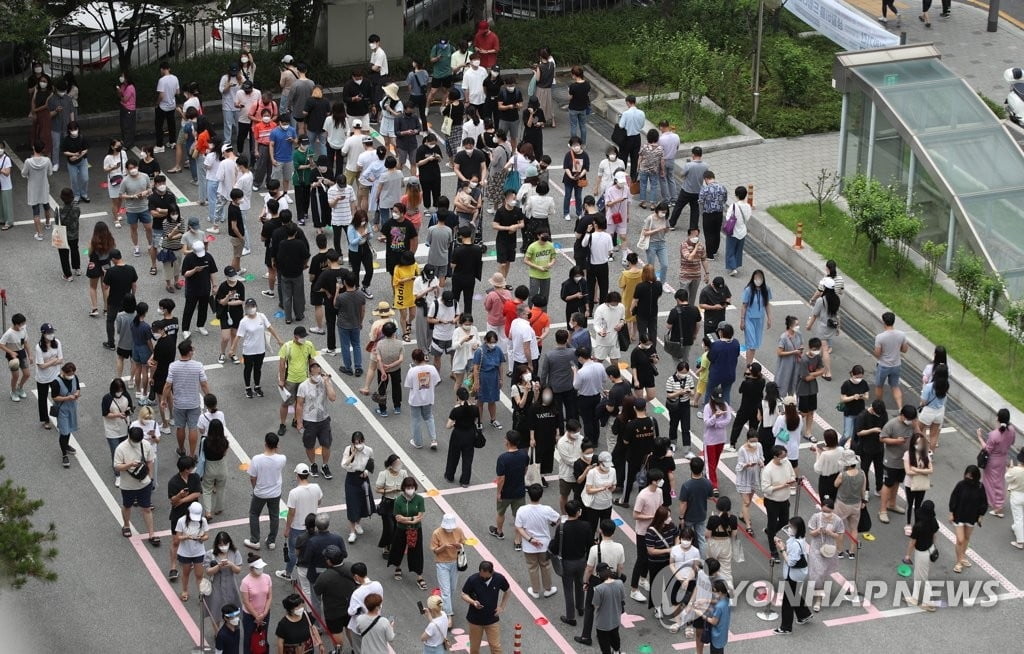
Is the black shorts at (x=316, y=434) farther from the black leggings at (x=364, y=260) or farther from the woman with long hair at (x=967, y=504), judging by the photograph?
the woman with long hair at (x=967, y=504)

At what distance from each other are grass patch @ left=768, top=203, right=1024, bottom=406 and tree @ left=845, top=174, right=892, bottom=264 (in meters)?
Answer: 0.41

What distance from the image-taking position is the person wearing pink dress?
21.6 metres

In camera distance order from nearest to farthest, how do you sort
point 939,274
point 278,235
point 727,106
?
point 278,235 → point 939,274 → point 727,106

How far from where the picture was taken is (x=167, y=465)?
22.6 metres

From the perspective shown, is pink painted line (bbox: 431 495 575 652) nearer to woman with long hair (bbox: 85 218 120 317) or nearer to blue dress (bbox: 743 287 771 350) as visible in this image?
blue dress (bbox: 743 287 771 350)

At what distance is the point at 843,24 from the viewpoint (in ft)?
116

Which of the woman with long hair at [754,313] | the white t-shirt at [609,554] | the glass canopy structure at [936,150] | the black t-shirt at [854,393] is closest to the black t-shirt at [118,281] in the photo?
the woman with long hair at [754,313]

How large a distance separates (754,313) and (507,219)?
426 centimetres

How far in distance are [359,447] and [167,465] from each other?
3.32 m

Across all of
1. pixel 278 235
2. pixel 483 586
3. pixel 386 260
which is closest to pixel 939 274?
pixel 386 260

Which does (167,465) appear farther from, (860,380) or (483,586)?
(860,380)

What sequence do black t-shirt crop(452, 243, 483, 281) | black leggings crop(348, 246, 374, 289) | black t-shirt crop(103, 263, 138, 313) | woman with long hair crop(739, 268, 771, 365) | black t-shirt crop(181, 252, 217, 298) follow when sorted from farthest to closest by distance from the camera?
black leggings crop(348, 246, 374, 289), black t-shirt crop(452, 243, 483, 281), black t-shirt crop(181, 252, 217, 298), black t-shirt crop(103, 263, 138, 313), woman with long hair crop(739, 268, 771, 365)

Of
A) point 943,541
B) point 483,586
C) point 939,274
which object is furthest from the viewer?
point 939,274

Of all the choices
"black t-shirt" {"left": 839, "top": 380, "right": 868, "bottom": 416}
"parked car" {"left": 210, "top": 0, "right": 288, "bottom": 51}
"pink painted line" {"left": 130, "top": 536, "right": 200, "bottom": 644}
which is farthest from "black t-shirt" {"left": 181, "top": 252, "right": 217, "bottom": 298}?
"parked car" {"left": 210, "top": 0, "right": 288, "bottom": 51}
